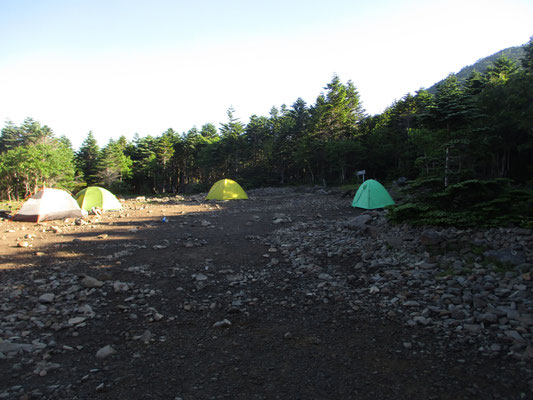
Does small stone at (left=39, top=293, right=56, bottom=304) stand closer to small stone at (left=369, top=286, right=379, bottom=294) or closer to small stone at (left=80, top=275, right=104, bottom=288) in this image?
small stone at (left=80, top=275, right=104, bottom=288)

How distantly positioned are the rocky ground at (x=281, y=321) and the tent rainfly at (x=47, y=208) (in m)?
7.15

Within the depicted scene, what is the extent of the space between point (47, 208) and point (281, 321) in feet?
49.5

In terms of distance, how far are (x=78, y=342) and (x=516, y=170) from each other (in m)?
27.8

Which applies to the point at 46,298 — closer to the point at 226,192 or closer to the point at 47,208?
the point at 47,208

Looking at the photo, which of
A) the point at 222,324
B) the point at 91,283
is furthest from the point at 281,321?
the point at 91,283

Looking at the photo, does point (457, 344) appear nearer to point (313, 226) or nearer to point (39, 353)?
point (39, 353)

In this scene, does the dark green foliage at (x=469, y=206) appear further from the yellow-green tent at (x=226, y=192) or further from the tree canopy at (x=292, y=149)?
the yellow-green tent at (x=226, y=192)

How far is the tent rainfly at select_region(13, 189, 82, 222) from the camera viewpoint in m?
14.0

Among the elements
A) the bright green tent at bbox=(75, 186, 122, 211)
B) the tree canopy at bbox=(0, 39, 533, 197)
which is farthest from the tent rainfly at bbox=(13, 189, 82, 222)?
the tree canopy at bbox=(0, 39, 533, 197)

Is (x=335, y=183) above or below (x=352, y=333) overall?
above

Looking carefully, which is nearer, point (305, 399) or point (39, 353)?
point (305, 399)

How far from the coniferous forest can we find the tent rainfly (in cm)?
1574

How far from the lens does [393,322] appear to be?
13.4 ft

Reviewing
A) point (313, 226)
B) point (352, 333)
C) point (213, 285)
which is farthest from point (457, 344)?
point (313, 226)
